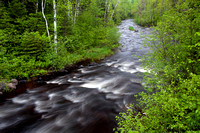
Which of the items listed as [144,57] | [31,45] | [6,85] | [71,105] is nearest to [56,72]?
[31,45]

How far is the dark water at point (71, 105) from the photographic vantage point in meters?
5.07

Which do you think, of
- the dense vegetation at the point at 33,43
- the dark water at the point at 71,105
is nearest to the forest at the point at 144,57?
the dense vegetation at the point at 33,43

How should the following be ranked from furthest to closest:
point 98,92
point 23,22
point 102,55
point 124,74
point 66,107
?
point 102,55 → point 23,22 → point 124,74 → point 98,92 → point 66,107

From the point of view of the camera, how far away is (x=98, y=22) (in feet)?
66.6

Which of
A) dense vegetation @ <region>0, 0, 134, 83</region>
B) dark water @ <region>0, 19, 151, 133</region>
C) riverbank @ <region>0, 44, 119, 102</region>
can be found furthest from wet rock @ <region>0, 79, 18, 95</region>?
dark water @ <region>0, 19, 151, 133</region>

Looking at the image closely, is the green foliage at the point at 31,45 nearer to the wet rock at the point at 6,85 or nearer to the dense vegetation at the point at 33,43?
the dense vegetation at the point at 33,43

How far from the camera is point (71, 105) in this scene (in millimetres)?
6516

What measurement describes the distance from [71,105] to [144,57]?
463 centimetres

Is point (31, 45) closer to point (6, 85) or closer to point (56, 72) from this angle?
point (56, 72)

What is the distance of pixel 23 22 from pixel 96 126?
1185 centimetres

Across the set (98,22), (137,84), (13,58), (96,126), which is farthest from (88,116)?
(98,22)

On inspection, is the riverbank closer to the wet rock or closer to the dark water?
the wet rock

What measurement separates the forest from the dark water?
94 cm

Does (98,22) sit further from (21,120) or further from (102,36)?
(21,120)
